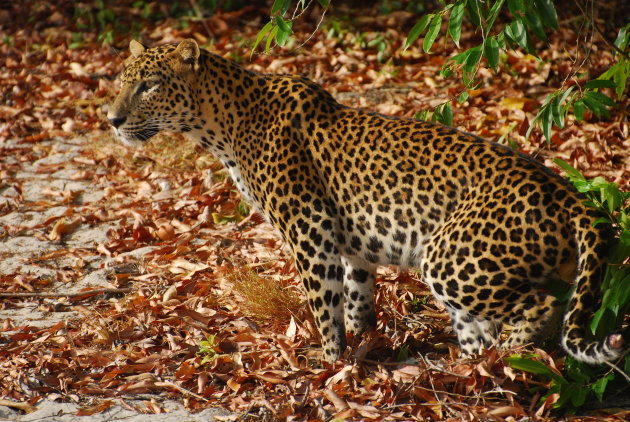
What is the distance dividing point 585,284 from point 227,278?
349cm

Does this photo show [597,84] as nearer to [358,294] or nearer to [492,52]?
[492,52]

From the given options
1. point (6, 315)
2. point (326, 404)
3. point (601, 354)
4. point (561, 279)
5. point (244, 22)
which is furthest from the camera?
point (244, 22)

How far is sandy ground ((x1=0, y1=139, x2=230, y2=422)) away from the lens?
536 cm

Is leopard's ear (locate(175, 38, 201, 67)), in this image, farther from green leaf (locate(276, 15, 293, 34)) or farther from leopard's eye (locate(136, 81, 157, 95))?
green leaf (locate(276, 15, 293, 34))

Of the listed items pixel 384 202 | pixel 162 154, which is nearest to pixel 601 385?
pixel 384 202

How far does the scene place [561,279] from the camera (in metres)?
4.73

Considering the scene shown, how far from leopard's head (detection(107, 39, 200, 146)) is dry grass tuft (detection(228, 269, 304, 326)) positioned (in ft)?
4.74

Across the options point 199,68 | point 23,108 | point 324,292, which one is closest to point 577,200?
point 324,292

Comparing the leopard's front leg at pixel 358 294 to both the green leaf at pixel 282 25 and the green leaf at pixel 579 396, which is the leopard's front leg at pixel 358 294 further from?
the green leaf at pixel 282 25

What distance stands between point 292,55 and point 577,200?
873 cm

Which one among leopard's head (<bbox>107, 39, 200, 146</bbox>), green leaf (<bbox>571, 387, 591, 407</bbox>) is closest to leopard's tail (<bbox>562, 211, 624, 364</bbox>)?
green leaf (<bbox>571, 387, 591, 407</bbox>)

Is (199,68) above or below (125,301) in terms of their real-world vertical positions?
above

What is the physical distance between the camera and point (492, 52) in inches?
185

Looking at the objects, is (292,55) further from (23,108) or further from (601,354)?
(601,354)
